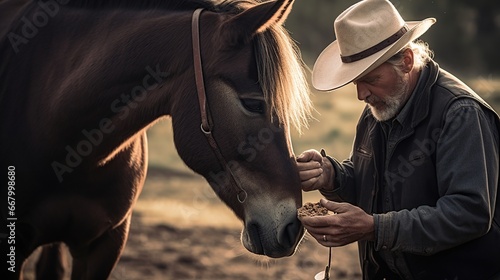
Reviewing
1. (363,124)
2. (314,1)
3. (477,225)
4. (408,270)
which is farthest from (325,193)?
(314,1)

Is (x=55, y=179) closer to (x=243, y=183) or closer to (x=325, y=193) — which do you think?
(x=243, y=183)

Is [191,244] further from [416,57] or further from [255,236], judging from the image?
[416,57]

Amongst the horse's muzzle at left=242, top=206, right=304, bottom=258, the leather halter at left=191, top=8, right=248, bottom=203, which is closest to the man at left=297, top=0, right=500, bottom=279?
the horse's muzzle at left=242, top=206, right=304, bottom=258

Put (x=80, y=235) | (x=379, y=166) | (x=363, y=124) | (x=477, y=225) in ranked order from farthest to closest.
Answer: (x=80, y=235)
(x=363, y=124)
(x=379, y=166)
(x=477, y=225)

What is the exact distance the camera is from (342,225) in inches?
99.5

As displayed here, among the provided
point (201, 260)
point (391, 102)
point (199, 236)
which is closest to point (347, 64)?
point (391, 102)

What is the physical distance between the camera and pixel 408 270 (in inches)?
111

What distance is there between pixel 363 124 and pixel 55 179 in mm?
1455

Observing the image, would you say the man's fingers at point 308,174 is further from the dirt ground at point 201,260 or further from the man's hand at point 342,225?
the dirt ground at point 201,260

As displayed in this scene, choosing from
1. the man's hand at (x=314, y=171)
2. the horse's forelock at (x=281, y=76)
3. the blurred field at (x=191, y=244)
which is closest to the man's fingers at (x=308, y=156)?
the man's hand at (x=314, y=171)

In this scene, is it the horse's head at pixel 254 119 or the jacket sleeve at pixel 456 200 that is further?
the horse's head at pixel 254 119

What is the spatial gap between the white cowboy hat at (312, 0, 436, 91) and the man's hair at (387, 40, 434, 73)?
6 cm

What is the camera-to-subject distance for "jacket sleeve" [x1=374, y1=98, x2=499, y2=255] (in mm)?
2520

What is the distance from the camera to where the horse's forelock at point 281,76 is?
8.97 feet
